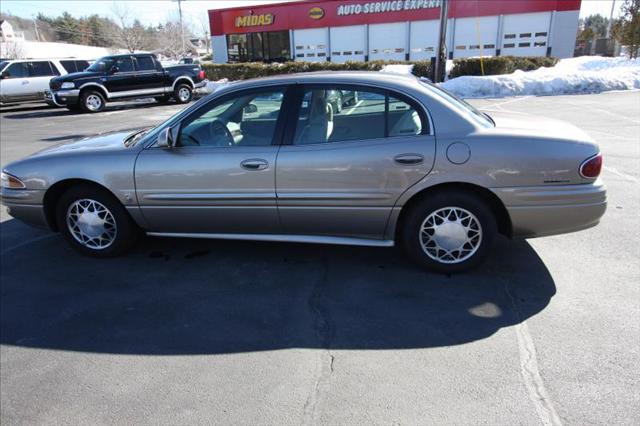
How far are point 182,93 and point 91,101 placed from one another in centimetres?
351

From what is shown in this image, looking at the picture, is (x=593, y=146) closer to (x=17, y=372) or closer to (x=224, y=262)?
(x=224, y=262)

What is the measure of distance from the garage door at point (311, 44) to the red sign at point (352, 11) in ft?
1.65

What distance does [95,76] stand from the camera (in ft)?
55.6

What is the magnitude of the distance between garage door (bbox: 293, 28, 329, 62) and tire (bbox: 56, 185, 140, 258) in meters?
33.0

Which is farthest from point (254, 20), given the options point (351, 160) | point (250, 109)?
point (351, 160)

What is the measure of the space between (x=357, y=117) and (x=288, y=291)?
147 cm

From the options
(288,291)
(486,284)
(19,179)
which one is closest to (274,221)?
(288,291)

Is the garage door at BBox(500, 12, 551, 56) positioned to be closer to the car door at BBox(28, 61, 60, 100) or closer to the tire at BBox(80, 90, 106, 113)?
the tire at BBox(80, 90, 106, 113)

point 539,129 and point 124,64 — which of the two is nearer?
point 539,129

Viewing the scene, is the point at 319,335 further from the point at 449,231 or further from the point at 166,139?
the point at 166,139

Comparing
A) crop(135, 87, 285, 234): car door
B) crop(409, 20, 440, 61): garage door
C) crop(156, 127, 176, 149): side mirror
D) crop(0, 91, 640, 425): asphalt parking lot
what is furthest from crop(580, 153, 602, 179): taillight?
crop(409, 20, 440, 61): garage door

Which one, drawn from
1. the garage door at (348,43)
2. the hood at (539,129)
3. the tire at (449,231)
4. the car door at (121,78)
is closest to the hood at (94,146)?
the tire at (449,231)

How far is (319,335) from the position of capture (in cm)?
310

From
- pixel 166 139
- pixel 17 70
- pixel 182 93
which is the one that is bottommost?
pixel 182 93
